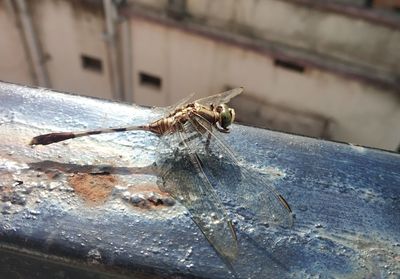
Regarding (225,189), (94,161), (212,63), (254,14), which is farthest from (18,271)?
(212,63)

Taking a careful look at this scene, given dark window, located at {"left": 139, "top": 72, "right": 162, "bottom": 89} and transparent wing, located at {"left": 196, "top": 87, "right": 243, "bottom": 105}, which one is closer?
transparent wing, located at {"left": 196, "top": 87, "right": 243, "bottom": 105}

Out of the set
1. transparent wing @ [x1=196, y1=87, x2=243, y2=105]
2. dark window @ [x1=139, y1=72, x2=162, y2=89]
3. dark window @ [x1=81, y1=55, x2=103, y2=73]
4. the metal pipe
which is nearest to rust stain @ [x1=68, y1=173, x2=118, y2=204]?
transparent wing @ [x1=196, y1=87, x2=243, y2=105]

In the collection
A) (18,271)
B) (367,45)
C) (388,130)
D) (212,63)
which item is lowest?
(388,130)

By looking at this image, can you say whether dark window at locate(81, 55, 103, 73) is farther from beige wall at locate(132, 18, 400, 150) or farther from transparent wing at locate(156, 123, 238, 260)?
transparent wing at locate(156, 123, 238, 260)

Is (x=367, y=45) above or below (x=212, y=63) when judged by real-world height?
above

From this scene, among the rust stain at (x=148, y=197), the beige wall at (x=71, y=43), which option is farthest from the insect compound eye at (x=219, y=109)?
the beige wall at (x=71, y=43)

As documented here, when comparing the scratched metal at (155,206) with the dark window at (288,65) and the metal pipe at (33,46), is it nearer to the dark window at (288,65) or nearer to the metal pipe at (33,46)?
the dark window at (288,65)

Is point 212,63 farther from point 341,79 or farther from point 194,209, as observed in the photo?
point 194,209

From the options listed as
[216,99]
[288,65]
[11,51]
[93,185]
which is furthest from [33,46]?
[93,185]
